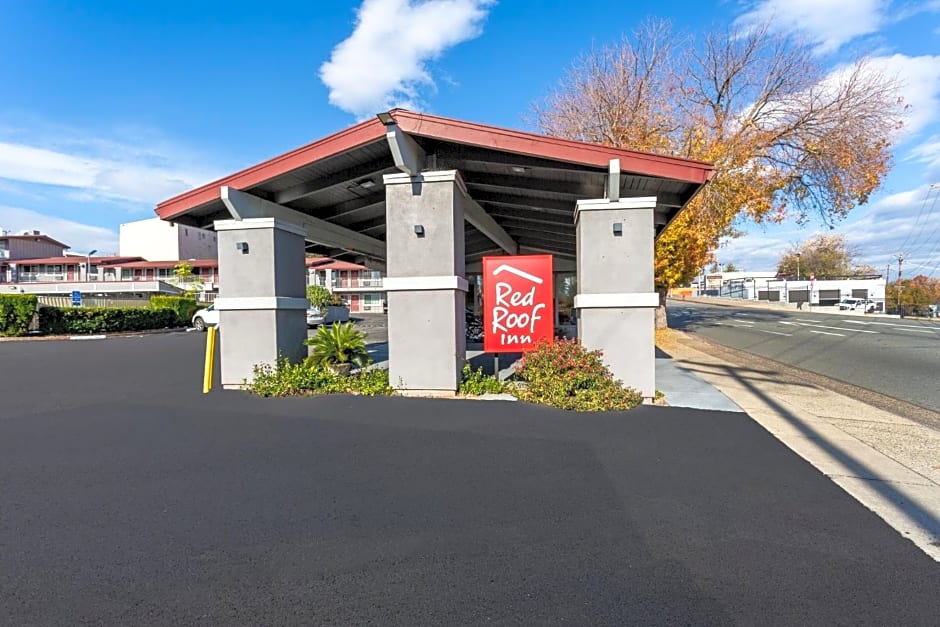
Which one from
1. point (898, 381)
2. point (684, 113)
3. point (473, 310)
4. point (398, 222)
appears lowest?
point (898, 381)

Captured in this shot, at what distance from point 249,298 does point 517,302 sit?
4403 mm

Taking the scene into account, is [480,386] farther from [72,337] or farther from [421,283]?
[72,337]

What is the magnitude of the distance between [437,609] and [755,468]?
3527 mm

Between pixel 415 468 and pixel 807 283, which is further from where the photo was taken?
pixel 807 283

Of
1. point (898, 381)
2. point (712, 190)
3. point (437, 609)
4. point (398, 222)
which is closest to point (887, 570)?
point (437, 609)

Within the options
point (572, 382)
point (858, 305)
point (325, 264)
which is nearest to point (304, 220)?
point (572, 382)

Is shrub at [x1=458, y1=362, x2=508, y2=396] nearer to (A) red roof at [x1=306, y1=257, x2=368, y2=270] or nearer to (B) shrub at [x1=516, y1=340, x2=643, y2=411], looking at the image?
(B) shrub at [x1=516, y1=340, x2=643, y2=411]

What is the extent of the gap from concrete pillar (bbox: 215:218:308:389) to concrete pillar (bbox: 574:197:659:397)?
4.93 meters

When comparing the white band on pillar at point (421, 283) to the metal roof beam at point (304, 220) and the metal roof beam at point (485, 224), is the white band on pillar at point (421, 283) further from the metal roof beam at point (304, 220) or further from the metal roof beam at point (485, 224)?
the metal roof beam at point (304, 220)

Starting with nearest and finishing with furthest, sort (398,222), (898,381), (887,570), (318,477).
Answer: (887,570) < (318,477) < (398,222) < (898,381)

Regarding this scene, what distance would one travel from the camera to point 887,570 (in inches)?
117

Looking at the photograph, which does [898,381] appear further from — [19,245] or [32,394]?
[19,245]

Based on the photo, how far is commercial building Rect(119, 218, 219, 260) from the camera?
58031 mm

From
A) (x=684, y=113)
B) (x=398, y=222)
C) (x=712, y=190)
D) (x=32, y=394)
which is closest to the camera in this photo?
(x=398, y=222)
